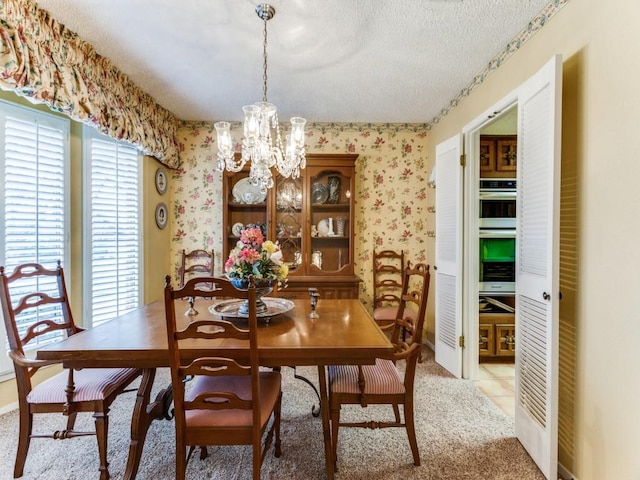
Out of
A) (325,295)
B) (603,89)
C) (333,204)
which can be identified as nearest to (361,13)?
(603,89)

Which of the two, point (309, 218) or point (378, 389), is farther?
point (309, 218)

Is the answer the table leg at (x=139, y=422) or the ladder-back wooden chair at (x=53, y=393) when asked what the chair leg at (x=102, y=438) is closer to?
the ladder-back wooden chair at (x=53, y=393)

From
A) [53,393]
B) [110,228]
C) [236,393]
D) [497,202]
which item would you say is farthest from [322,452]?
[497,202]

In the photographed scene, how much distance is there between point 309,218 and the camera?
3.46 m

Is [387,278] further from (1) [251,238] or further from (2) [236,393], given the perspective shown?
(2) [236,393]

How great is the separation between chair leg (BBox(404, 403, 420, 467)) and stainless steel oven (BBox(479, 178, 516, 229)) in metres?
2.06

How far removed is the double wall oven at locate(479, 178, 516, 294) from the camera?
302 cm

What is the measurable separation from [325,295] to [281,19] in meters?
2.43

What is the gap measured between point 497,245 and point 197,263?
326cm

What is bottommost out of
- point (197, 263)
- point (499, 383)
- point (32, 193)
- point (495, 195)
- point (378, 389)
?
point (499, 383)

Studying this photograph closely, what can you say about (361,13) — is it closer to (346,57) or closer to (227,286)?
(346,57)

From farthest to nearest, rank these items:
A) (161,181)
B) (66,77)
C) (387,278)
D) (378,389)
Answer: (387,278), (161,181), (66,77), (378,389)

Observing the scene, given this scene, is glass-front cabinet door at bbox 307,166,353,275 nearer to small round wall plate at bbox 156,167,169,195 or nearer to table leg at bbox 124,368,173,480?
small round wall plate at bbox 156,167,169,195

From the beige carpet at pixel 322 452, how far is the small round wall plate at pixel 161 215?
180cm
